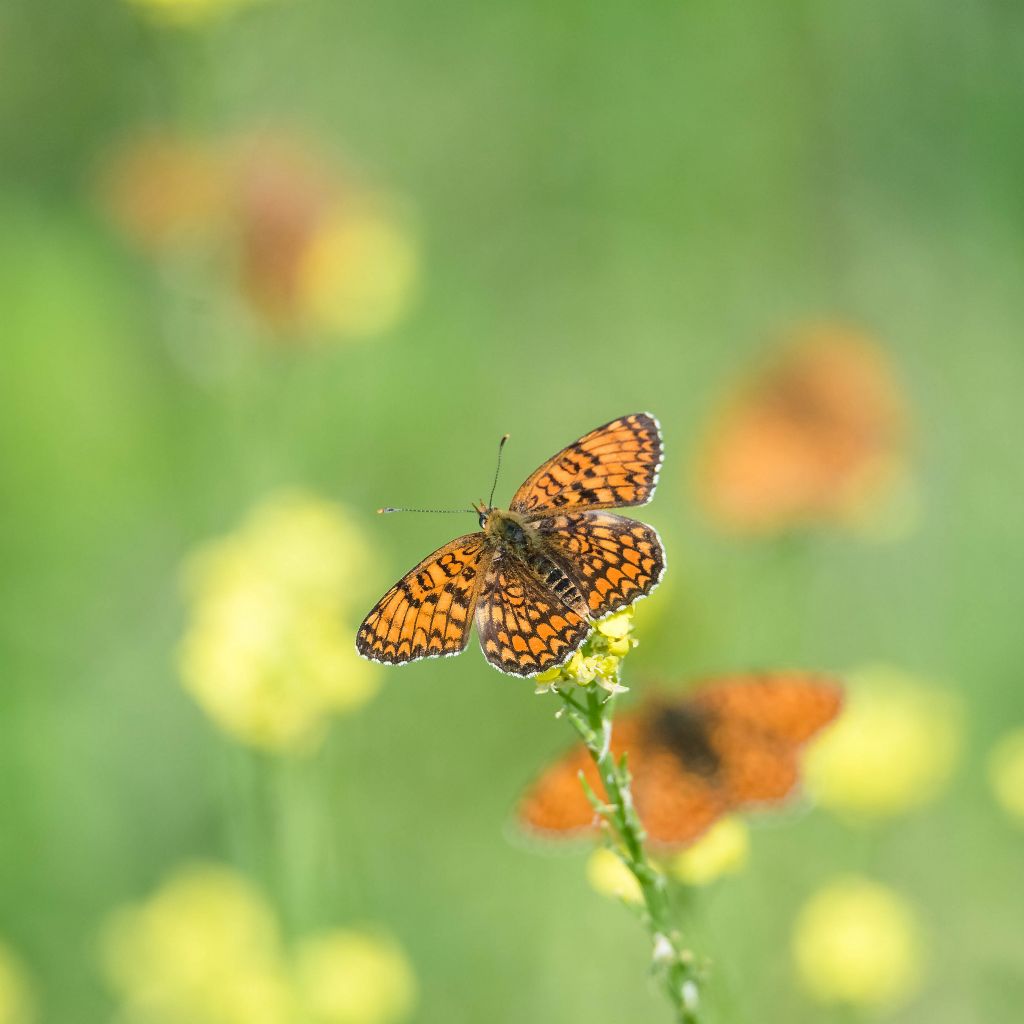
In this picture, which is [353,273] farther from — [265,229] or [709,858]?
[709,858]

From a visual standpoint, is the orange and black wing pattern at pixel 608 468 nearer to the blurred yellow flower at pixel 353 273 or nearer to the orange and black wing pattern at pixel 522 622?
the orange and black wing pattern at pixel 522 622

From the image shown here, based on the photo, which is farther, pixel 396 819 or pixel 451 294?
pixel 451 294

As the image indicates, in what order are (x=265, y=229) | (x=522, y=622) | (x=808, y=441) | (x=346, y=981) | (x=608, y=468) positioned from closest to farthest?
1. (x=522, y=622)
2. (x=608, y=468)
3. (x=346, y=981)
4. (x=808, y=441)
5. (x=265, y=229)

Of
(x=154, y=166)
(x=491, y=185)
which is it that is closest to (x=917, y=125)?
(x=491, y=185)

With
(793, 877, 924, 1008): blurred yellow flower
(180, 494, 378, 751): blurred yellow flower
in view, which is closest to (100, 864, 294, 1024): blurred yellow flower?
(180, 494, 378, 751): blurred yellow flower

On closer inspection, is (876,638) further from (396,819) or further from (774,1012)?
(396,819)

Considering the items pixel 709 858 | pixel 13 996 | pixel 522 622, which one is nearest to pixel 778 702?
pixel 709 858

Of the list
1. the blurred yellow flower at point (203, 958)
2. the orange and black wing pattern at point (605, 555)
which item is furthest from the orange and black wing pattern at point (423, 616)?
the blurred yellow flower at point (203, 958)
